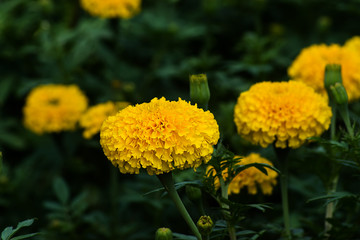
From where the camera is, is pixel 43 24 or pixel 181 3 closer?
pixel 43 24

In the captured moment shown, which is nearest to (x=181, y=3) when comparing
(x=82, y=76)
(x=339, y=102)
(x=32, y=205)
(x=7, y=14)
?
(x=82, y=76)

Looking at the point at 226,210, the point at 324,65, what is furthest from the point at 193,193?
the point at 324,65

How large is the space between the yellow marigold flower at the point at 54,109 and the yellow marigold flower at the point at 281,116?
128 cm

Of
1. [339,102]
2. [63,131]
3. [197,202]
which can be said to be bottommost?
[63,131]

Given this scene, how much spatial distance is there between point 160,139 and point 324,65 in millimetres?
984

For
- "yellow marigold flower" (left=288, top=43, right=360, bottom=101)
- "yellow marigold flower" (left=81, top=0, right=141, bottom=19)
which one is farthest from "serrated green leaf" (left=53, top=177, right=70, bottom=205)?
"yellow marigold flower" (left=288, top=43, right=360, bottom=101)

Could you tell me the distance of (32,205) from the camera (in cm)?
286

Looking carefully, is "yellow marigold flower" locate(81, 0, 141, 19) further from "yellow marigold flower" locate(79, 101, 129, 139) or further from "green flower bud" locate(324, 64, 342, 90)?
"green flower bud" locate(324, 64, 342, 90)

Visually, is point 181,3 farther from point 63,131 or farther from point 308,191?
point 308,191

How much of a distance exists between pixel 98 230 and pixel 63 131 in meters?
0.60

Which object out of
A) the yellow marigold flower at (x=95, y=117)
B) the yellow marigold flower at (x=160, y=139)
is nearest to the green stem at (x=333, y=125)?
the yellow marigold flower at (x=160, y=139)

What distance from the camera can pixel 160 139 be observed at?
1.38 metres

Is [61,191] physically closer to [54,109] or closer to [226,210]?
[54,109]

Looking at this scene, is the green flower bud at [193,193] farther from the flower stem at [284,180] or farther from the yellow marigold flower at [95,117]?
the yellow marigold flower at [95,117]
